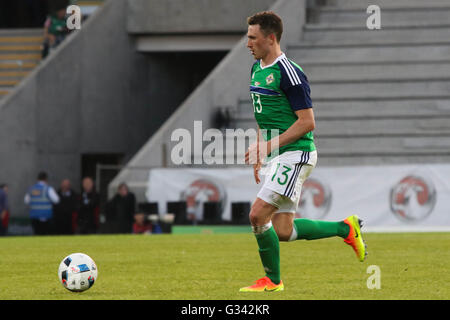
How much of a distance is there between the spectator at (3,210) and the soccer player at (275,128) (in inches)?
662

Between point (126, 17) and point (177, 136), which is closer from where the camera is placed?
point (177, 136)

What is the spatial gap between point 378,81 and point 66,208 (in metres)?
9.18

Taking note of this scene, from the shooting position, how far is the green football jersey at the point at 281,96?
8.16m

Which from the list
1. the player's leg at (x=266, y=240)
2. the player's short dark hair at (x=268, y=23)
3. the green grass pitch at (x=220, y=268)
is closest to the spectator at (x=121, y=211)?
the green grass pitch at (x=220, y=268)

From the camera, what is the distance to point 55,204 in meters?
24.2

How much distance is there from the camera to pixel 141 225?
73.0 ft

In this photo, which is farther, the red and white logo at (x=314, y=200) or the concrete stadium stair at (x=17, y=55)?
the concrete stadium stair at (x=17, y=55)

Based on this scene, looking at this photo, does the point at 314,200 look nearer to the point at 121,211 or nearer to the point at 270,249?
the point at 121,211

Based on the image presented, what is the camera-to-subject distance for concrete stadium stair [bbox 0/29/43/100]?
1188 inches

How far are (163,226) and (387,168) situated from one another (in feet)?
Result: 16.3

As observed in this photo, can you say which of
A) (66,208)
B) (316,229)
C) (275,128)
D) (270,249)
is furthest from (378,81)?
(270,249)

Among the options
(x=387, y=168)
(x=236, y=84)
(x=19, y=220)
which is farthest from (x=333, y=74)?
(x=19, y=220)

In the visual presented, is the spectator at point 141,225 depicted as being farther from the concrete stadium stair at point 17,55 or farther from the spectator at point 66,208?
the concrete stadium stair at point 17,55

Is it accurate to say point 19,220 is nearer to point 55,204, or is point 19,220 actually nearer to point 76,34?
point 55,204
